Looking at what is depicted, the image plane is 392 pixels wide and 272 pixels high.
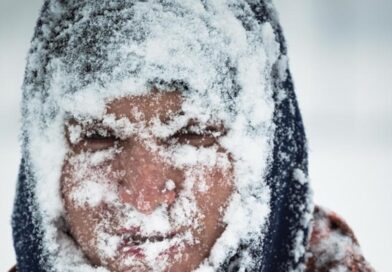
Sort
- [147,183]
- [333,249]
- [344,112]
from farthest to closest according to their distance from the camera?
[344,112]
[333,249]
[147,183]

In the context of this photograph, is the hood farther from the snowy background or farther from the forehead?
the snowy background

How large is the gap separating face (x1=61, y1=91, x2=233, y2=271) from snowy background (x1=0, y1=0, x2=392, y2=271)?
103cm

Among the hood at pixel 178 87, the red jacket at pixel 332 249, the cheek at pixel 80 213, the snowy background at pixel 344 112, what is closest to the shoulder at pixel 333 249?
the red jacket at pixel 332 249

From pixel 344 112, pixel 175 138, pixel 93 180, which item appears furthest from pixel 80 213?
pixel 344 112

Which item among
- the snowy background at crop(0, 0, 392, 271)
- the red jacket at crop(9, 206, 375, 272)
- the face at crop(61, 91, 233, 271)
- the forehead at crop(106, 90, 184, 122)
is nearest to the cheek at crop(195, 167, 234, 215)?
the face at crop(61, 91, 233, 271)

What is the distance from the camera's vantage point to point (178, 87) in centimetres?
78

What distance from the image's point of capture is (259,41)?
2.82ft

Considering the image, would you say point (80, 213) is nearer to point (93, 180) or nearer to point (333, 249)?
point (93, 180)

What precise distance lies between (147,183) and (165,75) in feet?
0.53

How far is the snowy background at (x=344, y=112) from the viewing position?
1.80 meters

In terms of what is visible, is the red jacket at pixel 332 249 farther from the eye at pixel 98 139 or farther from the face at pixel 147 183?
the eye at pixel 98 139

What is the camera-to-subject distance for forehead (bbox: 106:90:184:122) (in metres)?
0.76

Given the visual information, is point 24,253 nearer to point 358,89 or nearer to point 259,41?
point 259,41

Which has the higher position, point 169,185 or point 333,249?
point 169,185
